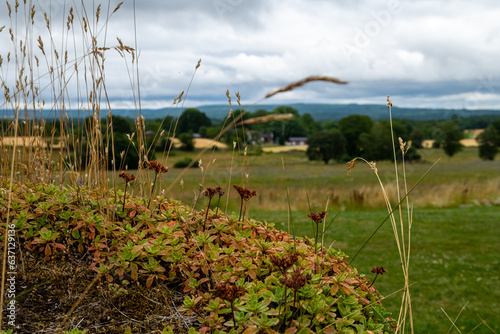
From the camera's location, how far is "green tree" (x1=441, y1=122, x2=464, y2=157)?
44.4 meters

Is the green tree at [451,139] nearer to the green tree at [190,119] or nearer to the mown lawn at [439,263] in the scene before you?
the green tree at [190,119]

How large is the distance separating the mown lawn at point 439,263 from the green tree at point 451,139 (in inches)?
1325

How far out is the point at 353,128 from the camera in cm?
5269

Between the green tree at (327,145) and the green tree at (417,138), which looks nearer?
the green tree at (417,138)

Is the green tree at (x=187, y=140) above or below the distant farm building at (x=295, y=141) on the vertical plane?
above

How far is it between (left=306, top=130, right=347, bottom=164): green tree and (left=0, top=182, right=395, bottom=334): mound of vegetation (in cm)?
4515

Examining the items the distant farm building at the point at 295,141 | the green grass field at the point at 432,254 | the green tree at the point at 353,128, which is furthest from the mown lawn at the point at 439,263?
the distant farm building at the point at 295,141

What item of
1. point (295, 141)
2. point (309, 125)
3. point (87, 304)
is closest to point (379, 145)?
point (309, 125)

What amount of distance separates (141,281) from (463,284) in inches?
259

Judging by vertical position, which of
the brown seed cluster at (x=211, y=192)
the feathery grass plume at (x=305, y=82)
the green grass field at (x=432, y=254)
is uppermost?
the feathery grass plume at (x=305, y=82)

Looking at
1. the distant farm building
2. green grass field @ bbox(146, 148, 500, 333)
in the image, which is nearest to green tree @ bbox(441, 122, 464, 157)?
the distant farm building

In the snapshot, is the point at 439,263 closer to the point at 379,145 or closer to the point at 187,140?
the point at 187,140

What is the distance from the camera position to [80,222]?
8.95 feet

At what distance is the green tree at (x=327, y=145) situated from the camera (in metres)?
47.4
